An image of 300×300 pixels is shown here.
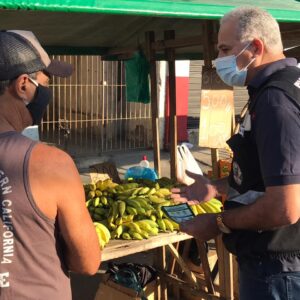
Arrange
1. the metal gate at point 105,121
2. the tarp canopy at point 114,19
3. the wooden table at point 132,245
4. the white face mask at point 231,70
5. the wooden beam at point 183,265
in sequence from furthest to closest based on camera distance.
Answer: the metal gate at point 105,121 < the wooden beam at point 183,265 < the wooden table at point 132,245 < the tarp canopy at point 114,19 < the white face mask at point 231,70

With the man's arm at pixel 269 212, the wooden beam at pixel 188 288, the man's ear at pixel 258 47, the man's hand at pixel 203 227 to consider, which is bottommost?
the wooden beam at pixel 188 288

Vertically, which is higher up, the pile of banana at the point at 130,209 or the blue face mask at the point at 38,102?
the blue face mask at the point at 38,102

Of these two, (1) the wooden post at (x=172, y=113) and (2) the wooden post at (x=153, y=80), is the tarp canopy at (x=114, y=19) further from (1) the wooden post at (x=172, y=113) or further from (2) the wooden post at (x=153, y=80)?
(1) the wooden post at (x=172, y=113)

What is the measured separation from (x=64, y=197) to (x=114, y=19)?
3094 millimetres

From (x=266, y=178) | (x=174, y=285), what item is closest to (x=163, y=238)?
(x=174, y=285)

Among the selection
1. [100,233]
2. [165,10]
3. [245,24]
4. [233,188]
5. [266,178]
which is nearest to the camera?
[266,178]

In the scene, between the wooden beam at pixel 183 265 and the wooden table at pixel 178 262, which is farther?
the wooden beam at pixel 183 265

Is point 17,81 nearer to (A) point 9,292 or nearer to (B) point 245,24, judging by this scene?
(A) point 9,292

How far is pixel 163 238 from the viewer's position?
3412 millimetres

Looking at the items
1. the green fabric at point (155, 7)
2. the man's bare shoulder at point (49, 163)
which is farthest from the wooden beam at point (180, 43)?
the man's bare shoulder at point (49, 163)

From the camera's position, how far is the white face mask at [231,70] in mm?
2117

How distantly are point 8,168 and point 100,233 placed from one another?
1783 millimetres

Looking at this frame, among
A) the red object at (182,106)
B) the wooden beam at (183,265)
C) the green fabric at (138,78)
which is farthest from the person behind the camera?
the red object at (182,106)

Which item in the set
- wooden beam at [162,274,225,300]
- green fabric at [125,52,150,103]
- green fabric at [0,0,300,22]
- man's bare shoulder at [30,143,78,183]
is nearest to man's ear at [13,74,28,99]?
man's bare shoulder at [30,143,78,183]
